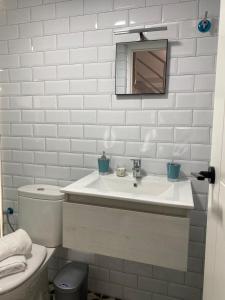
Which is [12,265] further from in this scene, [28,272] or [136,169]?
[136,169]

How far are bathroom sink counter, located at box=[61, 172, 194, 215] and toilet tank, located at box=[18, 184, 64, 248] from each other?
0.98ft

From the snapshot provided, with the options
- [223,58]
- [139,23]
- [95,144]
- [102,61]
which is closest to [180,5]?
[139,23]

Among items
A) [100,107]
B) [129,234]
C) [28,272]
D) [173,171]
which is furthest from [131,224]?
[100,107]

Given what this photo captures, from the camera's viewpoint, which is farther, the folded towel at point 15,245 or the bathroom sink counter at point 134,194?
the folded towel at point 15,245

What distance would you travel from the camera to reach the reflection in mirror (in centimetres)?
145

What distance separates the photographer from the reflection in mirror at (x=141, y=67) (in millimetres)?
1453

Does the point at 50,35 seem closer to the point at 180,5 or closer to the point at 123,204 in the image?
the point at 180,5

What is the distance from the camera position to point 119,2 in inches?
59.2

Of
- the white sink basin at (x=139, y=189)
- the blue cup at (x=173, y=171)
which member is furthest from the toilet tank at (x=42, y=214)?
the blue cup at (x=173, y=171)

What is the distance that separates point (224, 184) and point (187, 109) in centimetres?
78

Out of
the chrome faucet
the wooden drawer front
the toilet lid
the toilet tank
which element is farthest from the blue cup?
the toilet lid

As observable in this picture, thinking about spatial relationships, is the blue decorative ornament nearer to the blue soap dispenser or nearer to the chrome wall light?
Answer: the chrome wall light

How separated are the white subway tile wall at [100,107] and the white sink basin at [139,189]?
0.48 feet

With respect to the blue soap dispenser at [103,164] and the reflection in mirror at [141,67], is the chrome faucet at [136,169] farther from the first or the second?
the reflection in mirror at [141,67]
